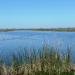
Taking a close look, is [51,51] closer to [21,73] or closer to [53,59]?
[53,59]

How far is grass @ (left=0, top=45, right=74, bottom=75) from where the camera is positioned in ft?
30.1

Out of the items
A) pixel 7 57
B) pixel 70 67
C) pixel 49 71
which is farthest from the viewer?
pixel 7 57

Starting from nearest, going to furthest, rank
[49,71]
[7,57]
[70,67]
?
[49,71] < [70,67] < [7,57]

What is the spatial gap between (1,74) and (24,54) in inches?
38.3

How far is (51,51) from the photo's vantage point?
31.0 feet

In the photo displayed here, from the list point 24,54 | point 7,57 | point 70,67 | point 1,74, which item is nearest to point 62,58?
point 70,67

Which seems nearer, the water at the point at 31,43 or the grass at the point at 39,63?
the grass at the point at 39,63

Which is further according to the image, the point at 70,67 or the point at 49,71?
the point at 70,67

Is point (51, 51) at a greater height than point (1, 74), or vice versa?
point (51, 51)

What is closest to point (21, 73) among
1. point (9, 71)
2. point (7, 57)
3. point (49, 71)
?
point (9, 71)

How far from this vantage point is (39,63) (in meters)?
9.35

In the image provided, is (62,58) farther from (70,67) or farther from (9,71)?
(9,71)

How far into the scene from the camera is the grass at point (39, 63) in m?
9.16

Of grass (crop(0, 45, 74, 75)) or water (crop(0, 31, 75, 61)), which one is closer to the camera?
grass (crop(0, 45, 74, 75))
